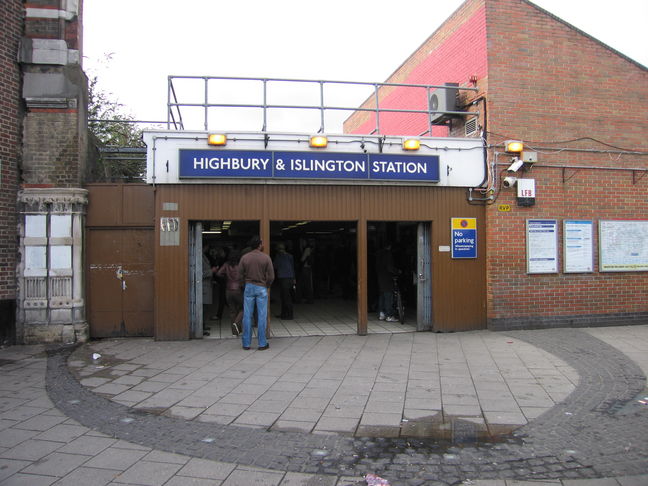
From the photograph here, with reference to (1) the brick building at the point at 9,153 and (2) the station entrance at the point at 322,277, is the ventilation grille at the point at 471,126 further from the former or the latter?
(1) the brick building at the point at 9,153

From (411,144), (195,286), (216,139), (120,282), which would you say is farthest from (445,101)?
(120,282)

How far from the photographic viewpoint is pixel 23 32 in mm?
8422

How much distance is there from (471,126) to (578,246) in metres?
3.22

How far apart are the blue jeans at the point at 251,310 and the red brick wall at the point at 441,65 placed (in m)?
5.93

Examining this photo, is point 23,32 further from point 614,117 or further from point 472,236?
point 614,117

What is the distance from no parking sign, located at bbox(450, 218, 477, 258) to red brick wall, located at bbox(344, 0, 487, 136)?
269 centimetres

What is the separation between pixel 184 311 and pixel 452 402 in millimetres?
5086

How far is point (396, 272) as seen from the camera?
1017 centimetres

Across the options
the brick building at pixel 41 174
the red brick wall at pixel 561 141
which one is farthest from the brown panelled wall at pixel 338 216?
the brick building at pixel 41 174

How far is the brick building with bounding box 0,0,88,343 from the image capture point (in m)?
8.14

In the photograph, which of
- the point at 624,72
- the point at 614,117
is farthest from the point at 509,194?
the point at 624,72

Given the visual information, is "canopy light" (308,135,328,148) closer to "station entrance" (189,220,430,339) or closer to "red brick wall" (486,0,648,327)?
"station entrance" (189,220,430,339)

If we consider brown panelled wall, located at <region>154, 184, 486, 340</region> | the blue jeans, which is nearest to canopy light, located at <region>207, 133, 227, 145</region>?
brown panelled wall, located at <region>154, 184, 486, 340</region>

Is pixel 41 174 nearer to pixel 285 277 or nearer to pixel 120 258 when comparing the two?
pixel 120 258
